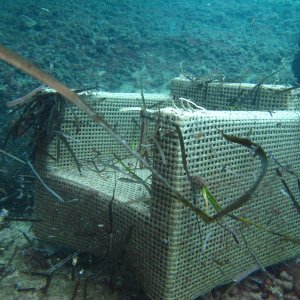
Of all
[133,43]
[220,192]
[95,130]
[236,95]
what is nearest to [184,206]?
[220,192]


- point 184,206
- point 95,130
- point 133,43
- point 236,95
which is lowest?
point 184,206

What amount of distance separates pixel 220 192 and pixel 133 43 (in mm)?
12528

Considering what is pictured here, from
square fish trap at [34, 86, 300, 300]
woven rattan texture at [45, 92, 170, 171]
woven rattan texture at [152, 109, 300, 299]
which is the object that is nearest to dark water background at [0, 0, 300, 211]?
woven rattan texture at [45, 92, 170, 171]

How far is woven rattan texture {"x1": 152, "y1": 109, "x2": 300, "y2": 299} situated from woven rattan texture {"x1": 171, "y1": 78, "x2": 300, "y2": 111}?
0.36 meters

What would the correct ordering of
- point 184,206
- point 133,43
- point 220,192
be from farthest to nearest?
point 133,43 < point 220,192 < point 184,206

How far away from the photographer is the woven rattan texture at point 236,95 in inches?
150

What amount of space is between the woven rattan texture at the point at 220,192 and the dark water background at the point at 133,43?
3.86 meters

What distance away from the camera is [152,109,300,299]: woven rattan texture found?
2.58m

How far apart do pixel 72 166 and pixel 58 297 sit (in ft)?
5.08

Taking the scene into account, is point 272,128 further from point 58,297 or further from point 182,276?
point 58,297

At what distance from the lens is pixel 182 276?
2801mm

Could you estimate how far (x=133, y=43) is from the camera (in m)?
14.3

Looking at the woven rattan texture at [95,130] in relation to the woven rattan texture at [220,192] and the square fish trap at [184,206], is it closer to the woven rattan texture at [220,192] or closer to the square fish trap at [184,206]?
the square fish trap at [184,206]

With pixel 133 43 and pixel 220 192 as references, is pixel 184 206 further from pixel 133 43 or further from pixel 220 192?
pixel 133 43
